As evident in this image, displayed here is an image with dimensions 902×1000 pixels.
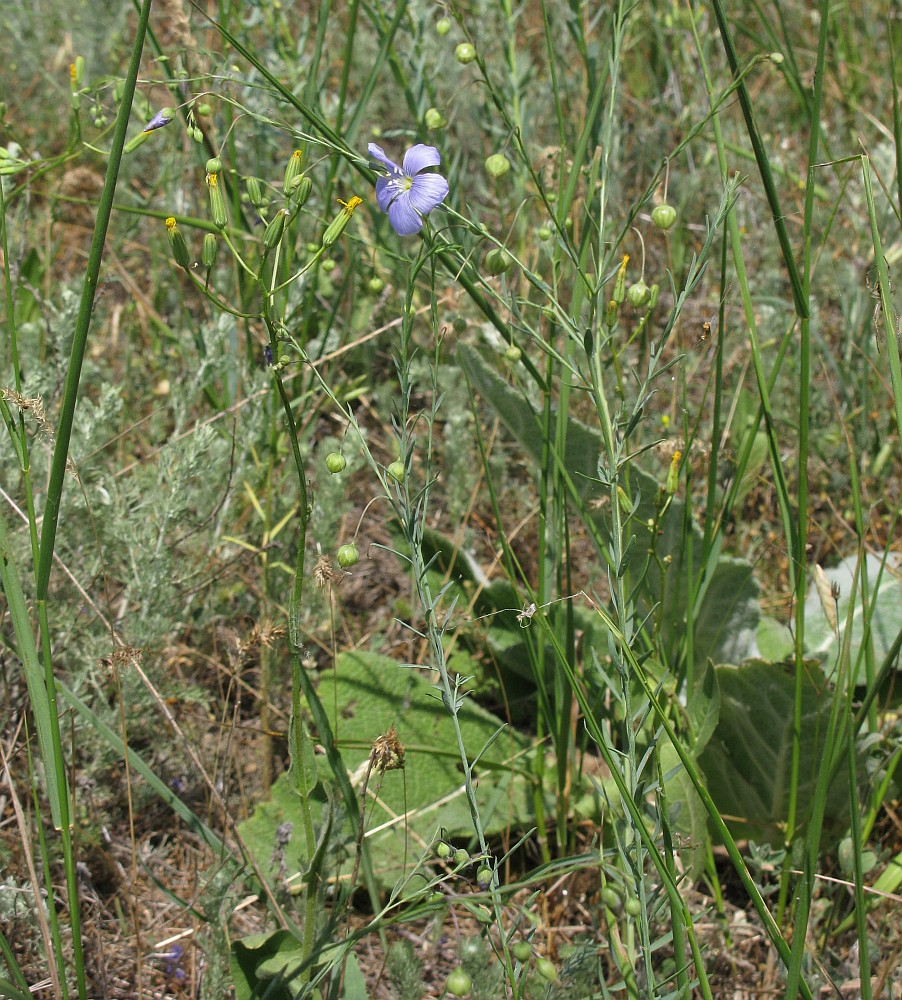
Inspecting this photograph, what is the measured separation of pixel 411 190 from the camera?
1146mm

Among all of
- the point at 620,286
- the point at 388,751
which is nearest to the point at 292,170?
the point at 620,286

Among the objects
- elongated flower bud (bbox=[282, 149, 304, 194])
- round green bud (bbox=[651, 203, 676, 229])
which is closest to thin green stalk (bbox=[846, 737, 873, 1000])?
round green bud (bbox=[651, 203, 676, 229])

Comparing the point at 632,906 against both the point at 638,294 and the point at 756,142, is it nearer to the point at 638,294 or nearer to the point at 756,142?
the point at 638,294

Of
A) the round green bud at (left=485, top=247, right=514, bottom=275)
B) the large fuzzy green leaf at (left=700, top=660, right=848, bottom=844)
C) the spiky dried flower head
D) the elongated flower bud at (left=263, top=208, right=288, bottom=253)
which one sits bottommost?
the large fuzzy green leaf at (left=700, top=660, right=848, bottom=844)

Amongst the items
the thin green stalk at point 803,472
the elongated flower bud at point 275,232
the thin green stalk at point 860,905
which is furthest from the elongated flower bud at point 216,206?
the thin green stalk at point 860,905

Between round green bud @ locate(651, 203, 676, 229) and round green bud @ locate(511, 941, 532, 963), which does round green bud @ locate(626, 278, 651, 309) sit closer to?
round green bud @ locate(651, 203, 676, 229)

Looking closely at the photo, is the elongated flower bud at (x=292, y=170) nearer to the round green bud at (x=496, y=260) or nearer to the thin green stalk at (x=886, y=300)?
the round green bud at (x=496, y=260)

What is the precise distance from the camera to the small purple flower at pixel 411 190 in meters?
1.12

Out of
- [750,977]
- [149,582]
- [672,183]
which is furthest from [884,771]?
[672,183]

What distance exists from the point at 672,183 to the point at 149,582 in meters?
2.19

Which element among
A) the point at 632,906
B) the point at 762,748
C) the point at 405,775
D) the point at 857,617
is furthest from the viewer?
the point at 857,617

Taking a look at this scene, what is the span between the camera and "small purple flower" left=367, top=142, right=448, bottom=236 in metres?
1.12

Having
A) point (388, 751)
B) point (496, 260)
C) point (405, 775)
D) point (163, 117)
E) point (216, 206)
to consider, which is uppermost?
point (163, 117)

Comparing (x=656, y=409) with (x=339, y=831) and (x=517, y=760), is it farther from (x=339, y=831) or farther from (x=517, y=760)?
(x=339, y=831)
